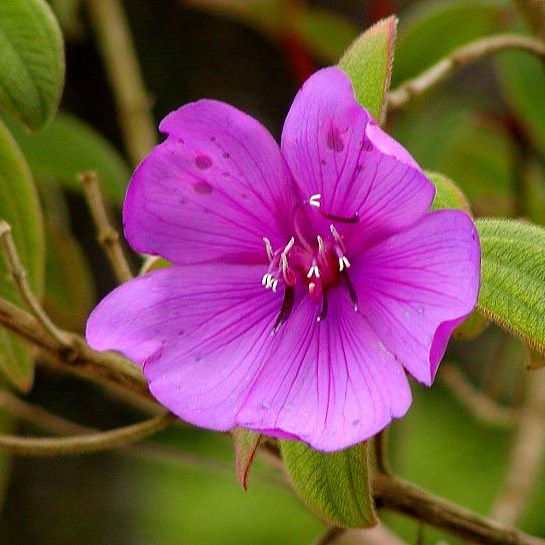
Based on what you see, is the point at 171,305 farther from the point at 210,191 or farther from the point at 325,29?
the point at 325,29

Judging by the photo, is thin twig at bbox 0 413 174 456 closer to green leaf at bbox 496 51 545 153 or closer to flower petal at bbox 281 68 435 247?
flower petal at bbox 281 68 435 247

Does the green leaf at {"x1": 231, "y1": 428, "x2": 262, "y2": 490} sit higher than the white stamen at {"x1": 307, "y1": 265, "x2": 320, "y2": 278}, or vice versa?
the white stamen at {"x1": 307, "y1": 265, "x2": 320, "y2": 278}

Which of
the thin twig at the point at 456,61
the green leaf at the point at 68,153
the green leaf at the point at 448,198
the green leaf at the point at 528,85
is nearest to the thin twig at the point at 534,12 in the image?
the thin twig at the point at 456,61

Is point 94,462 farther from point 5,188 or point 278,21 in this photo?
point 5,188

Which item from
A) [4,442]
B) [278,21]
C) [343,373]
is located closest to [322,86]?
[343,373]

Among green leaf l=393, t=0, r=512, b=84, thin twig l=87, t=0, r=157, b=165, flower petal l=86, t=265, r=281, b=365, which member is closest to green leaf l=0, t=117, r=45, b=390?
flower petal l=86, t=265, r=281, b=365

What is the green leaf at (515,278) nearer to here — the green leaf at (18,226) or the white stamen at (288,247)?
the white stamen at (288,247)
